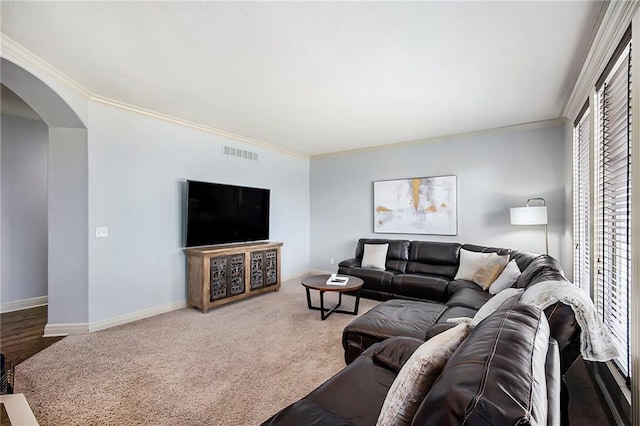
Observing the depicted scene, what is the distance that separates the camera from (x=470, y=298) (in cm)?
→ 296

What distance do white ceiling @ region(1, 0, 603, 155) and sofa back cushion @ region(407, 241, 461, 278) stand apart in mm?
1954

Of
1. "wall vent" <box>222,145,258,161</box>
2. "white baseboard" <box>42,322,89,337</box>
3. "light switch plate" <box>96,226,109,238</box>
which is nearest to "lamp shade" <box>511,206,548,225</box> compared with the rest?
"wall vent" <box>222,145,258,161</box>

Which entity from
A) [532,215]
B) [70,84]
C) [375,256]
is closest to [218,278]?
[375,256]

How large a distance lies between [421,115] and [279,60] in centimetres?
217

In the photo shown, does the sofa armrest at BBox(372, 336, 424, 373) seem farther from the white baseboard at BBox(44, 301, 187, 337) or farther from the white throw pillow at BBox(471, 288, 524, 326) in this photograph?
the white baseboard at BBox(44, 301, 187, 337)

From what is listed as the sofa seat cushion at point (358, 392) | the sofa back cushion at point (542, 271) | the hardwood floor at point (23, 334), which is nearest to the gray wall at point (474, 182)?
the sofa back cushion at point (542, 271)

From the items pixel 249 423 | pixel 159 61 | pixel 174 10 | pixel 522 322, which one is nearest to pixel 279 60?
pixel 174 10

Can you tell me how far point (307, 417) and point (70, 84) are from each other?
366 centimetres

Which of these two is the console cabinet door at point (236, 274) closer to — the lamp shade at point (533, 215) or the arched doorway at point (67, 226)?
the arched doorway at point (67, 226)

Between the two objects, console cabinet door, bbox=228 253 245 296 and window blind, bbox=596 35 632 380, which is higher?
window blind, bbox=596 35 632 380

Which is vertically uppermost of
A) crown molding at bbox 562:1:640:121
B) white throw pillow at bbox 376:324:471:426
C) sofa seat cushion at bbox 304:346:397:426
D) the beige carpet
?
crown molding at bbox 562:1:640:121

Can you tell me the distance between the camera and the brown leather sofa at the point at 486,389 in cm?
61

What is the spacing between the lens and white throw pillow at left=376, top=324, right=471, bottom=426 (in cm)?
91

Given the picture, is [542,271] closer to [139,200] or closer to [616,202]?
[616,202]
